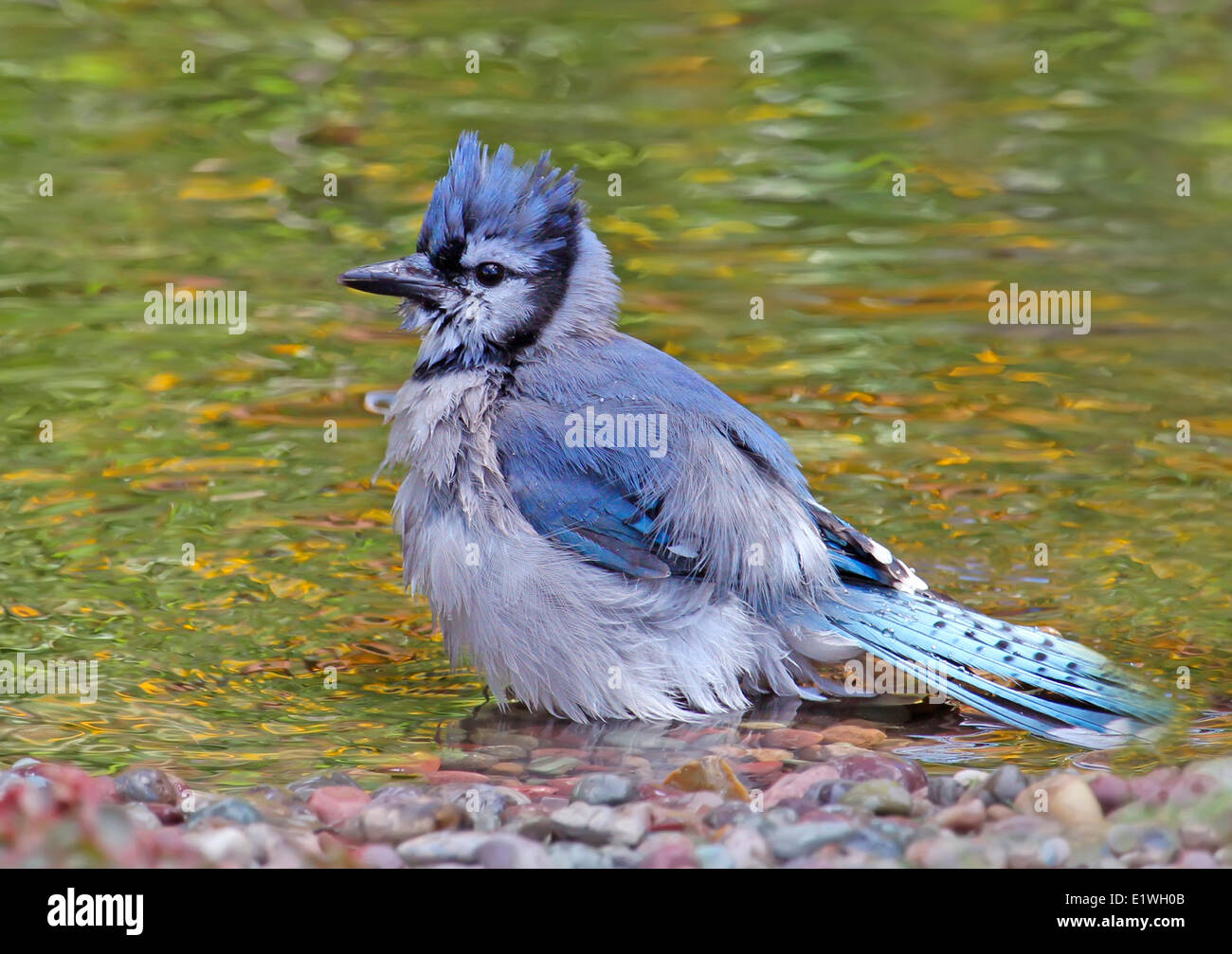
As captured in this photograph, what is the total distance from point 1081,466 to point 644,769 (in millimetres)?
2662

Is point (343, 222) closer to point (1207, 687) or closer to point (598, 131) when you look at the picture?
point (598, 131)

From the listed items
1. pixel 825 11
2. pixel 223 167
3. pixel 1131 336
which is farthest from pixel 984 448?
pixel 825 11

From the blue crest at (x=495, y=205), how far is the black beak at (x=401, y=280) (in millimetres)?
59

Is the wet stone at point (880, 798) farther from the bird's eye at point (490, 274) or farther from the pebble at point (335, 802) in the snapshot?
the bird's eye at point (490, 274)

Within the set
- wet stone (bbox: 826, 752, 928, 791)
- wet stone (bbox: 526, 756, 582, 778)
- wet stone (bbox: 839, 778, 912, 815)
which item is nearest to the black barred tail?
wet stone (bbox: 826, 752, 928, 791)

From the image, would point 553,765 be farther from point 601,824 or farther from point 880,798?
point 880,798

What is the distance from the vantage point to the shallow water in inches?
210

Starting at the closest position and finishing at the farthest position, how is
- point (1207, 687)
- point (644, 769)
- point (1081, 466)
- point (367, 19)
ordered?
point (644, 769) < point (1207, 687) < point (1081, 466) < point (367, 19)

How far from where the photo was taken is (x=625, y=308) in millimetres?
7859

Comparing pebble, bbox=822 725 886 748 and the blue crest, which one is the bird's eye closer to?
the blue crest

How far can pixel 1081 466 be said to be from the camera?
6.51m

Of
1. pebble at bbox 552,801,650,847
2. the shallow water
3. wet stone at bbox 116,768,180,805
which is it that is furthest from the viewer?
the shallow water

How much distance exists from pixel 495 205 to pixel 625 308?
2.71 m

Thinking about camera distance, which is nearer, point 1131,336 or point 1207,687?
point 1207,687
